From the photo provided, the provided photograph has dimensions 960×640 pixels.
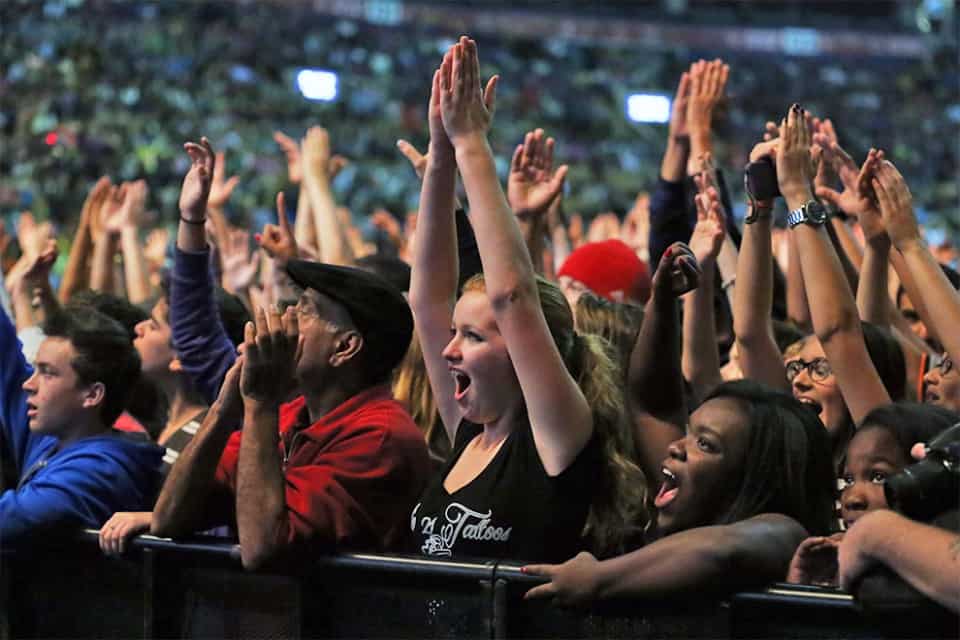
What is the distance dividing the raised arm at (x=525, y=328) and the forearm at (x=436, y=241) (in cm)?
36

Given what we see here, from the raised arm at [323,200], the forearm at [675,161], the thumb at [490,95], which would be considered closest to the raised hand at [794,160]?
the thumb at [490,95]

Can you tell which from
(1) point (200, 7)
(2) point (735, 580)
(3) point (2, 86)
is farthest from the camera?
(1) point (200, 7)

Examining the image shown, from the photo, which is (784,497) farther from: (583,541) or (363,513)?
(363,513)

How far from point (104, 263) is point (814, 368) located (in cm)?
334

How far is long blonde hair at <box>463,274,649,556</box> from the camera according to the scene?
2.68 metres

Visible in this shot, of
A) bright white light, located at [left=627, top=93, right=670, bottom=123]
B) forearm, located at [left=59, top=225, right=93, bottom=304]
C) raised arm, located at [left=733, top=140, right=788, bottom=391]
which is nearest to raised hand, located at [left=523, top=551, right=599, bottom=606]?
raised arm, located at [left=733, top=140, right=788, bottom=391]

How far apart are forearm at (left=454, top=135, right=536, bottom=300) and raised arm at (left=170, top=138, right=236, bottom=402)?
1.33 meters

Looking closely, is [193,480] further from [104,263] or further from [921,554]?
[104,263]

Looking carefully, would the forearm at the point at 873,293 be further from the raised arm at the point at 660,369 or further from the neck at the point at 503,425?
the neck at the point at 503,425

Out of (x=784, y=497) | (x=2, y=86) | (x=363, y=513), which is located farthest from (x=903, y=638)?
(x=2, y=86)

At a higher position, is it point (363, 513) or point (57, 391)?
point (57, 391)

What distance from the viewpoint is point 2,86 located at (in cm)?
1683

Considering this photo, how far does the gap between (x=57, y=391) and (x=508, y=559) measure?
1326 mm

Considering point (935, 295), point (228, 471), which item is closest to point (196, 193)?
point (228, 471)
